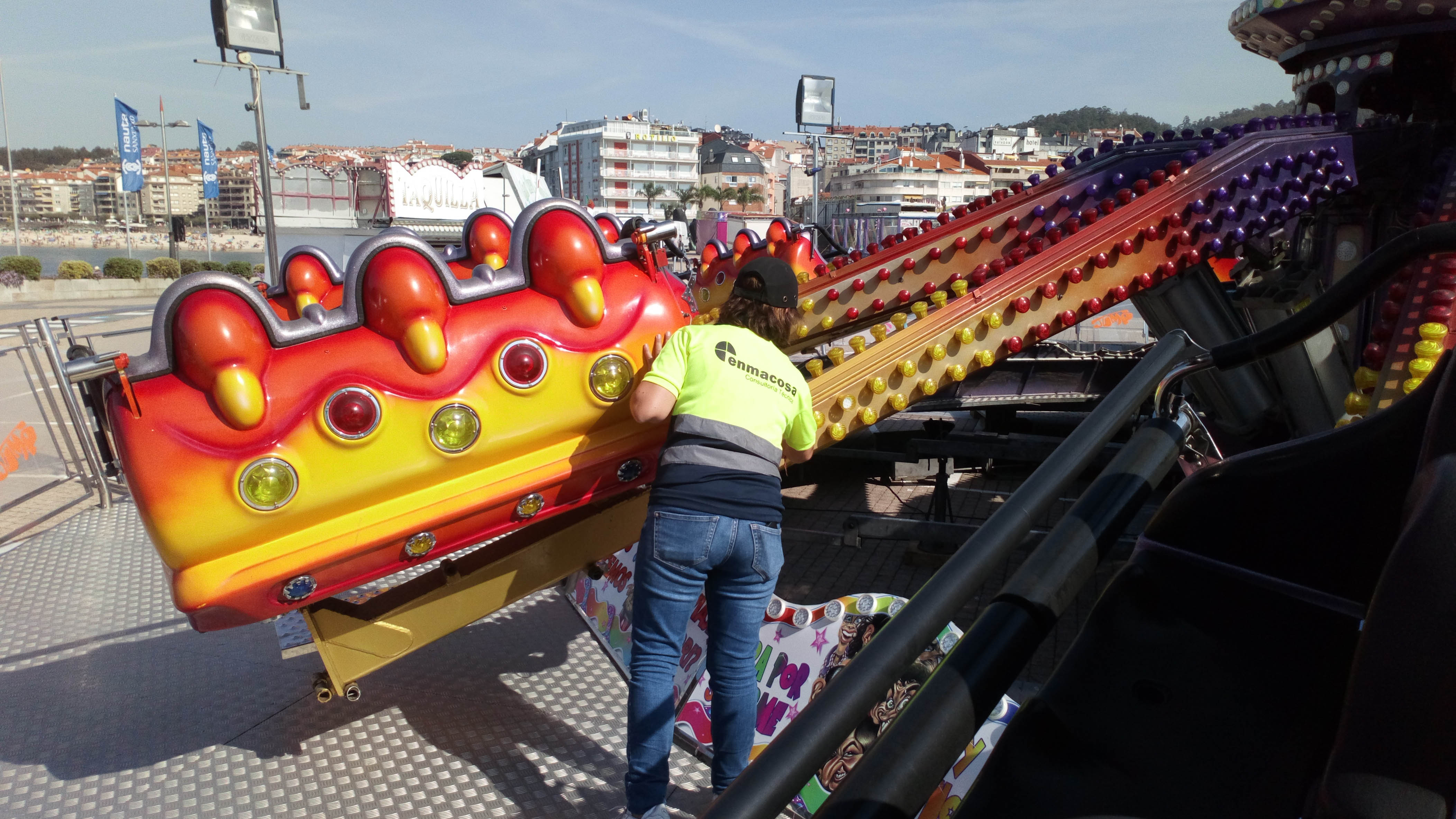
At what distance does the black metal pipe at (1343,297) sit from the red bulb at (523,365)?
1.76 meters

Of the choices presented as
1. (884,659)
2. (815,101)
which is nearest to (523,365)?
(884,659)

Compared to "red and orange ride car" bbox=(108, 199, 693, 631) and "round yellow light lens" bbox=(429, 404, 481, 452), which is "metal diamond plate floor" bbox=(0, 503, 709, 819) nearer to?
"red and orange ride car" bbox=(108, 199, 693, 631)

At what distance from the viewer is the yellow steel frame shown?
2789mm

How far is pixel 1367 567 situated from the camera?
1.72 metres

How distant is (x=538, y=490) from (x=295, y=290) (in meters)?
1.30

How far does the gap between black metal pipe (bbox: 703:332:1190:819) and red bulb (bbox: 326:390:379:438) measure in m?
1.76

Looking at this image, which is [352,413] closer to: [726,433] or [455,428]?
[455,428]

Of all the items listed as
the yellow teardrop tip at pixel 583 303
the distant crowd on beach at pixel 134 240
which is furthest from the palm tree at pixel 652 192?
the yellow teardrop tip at pixel 583 303

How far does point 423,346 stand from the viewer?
2.54m

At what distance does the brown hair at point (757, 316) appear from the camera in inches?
100

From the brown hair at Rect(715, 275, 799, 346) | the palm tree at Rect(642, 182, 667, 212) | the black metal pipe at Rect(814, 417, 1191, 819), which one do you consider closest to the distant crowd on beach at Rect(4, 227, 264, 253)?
the palm tree at Rect(642, 182, 667, 212)

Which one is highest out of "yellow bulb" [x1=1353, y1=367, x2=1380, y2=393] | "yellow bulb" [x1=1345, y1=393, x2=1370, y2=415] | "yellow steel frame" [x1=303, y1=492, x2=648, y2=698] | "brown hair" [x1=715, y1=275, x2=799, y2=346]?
"brown hair" [x1=715, y1=275, x2=799, y2=346]

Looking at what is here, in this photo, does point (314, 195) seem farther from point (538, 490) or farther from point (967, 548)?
point (967, 548)

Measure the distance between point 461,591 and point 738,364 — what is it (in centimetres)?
123
